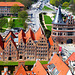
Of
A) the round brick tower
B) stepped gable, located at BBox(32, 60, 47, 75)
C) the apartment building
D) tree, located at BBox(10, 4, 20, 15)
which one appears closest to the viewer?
stepped gable, located at BBox(32, 60, 47, 75)

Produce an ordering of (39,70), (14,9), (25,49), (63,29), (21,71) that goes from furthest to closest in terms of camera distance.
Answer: (14,9) < (63,29) < (25,49) < (39,70) < (21,71)

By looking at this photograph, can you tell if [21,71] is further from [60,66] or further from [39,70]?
[60,66]

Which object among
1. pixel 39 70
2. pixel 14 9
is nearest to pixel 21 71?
pixel 39 70

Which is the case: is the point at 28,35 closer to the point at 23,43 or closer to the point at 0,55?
the point at 23,43

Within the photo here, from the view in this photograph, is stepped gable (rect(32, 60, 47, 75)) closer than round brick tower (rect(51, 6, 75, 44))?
Yes

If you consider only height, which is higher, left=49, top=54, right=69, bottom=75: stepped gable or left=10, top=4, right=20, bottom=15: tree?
left=10, top=4, right=20, bottom=15: tree

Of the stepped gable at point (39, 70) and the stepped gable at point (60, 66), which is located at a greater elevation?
the stepped gable at point (60, 66)

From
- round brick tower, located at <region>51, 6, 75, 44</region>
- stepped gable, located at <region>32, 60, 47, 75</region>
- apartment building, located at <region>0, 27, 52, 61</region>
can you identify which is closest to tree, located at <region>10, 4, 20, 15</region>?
round brick tower, located at <region>51, 6, 75, 44</region>

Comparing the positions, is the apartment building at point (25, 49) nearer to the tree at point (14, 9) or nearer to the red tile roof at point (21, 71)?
the red tile roof at point (21, 71)

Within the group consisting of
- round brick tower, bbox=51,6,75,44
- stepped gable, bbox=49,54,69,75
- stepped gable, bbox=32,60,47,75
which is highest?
round brick tower, bbox=51,6,75,44

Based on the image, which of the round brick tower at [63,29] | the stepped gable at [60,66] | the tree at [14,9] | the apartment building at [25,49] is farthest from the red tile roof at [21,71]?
the tree at [14,9]

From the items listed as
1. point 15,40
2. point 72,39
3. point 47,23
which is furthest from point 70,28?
point 47,23

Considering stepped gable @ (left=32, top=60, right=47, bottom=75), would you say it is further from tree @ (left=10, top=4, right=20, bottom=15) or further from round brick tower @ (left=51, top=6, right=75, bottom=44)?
tree @ (left=10, top=4, right=20, bottom=15)

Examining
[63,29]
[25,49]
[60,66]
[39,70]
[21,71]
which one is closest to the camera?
[21,71]
